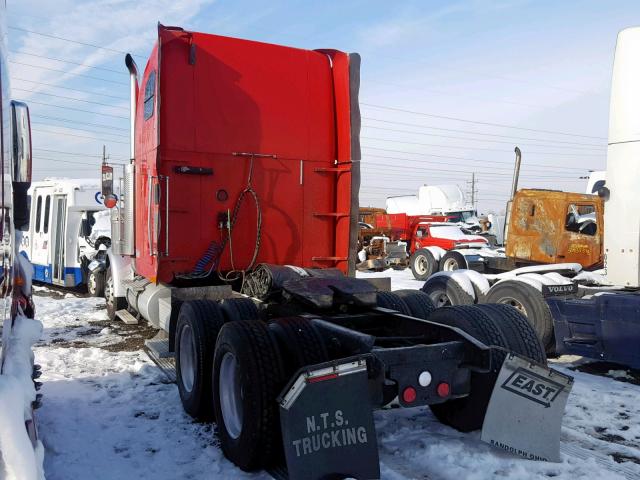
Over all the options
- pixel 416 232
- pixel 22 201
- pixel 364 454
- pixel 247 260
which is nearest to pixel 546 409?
pixel 364 454

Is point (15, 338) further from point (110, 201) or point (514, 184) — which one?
point (514, 184)

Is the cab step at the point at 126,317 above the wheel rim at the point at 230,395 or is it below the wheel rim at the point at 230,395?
below

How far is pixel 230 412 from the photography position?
13.8 ft

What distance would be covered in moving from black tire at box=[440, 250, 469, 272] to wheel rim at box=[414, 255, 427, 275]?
37.8 inches

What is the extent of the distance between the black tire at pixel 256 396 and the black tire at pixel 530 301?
4597 mm

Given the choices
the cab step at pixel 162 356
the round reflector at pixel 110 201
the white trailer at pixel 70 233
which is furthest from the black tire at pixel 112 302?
the white trailer at pixel 70 233

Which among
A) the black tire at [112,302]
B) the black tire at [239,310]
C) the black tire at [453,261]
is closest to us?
the black tire at [239,310]

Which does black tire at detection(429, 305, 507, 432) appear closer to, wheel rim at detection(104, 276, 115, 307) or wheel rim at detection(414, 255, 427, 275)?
wheel rim at detection(104, 276, 115, 307)

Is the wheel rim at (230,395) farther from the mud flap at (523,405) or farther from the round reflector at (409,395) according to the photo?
the mud flap at (523,405)

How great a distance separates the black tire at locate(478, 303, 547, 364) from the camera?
4379 millimetres

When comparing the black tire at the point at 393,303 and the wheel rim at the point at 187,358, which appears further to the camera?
the black tire at the point at 393,303

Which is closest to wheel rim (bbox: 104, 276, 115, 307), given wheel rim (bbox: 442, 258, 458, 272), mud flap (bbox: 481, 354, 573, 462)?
mud flap (bbox: 481, 354, 573, 462)

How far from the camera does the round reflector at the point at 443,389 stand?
12.6 feet

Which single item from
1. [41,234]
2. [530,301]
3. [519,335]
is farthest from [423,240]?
[519,335]
